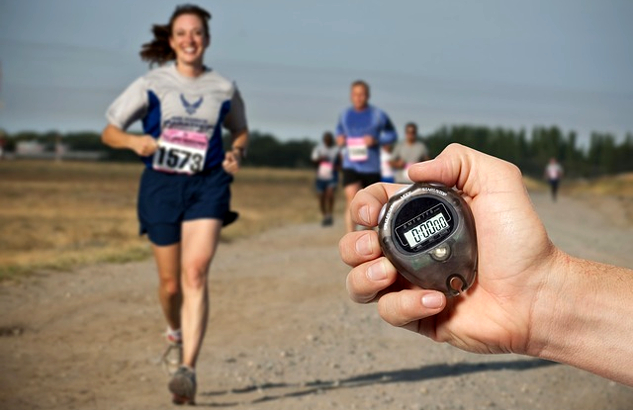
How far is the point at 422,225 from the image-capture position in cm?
261

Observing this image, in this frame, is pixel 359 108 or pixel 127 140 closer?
pixel 127 140

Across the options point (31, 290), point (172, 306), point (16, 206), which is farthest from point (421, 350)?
point (16, 206)

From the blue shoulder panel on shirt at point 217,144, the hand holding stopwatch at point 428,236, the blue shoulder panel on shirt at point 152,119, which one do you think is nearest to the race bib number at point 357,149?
the blue shoulder panel on shirt at point 217,144

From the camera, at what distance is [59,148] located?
382 ft

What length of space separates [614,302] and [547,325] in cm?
18

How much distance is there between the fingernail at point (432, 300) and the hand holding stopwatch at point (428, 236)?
24 millimetres

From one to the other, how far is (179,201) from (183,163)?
25cm

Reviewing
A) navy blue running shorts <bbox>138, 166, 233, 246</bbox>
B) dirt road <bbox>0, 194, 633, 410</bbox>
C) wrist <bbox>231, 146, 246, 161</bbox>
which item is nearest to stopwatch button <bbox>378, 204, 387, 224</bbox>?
dirt road <bbox>0, 194, 633, 410</bbox>

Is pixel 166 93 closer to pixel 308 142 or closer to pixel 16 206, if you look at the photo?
pixel 16 206

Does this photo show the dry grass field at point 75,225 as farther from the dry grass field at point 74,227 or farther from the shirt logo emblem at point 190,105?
the shirt logo emblem at point 190,105

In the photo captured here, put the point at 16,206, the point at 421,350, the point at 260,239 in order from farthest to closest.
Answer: the point at 16,206 < the point at 260,239 < the point at 421,350

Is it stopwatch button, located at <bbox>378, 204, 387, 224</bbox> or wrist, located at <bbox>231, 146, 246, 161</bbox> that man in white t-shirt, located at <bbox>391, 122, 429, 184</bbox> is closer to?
wrist, located at <bbox>231, 146, 246, 161</bbox>

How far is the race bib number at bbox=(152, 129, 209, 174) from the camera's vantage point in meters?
6.87

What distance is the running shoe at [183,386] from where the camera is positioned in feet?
21.0
